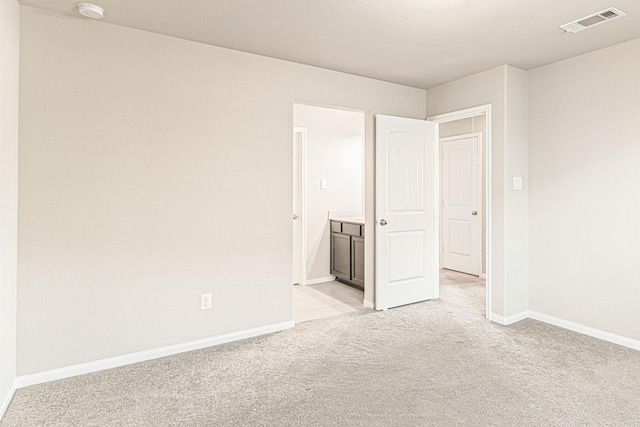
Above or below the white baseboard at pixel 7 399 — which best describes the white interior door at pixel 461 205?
above

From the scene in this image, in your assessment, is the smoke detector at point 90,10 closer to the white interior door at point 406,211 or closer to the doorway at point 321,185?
the white interior door at point 406,211

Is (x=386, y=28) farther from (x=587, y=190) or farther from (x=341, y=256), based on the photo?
(x=341, y=256)

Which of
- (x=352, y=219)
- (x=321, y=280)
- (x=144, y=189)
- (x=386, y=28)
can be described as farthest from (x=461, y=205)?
(x=144, y=189)

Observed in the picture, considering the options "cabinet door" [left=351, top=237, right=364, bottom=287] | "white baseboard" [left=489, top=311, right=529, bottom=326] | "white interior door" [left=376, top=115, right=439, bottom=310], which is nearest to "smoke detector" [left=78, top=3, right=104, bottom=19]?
"white interior door" [left=376, top=115, right=439, bottom=310]

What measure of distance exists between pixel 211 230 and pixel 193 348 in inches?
36.1

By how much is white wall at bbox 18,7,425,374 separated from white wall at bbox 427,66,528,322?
5.75ft

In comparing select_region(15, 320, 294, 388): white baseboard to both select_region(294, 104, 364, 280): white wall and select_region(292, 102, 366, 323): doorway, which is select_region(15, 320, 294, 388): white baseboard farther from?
select_region(294, 104, 364, 280): white wall

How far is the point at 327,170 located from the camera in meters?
5.25

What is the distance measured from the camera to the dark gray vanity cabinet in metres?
4.77

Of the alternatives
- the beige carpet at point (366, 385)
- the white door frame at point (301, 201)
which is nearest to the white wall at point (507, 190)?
the beige carpet at point (366, 385)

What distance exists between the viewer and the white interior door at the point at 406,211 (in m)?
3.94

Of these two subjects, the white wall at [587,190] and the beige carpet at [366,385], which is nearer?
the beige carpet at [366,385]

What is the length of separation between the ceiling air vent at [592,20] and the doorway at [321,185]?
8.57 ft

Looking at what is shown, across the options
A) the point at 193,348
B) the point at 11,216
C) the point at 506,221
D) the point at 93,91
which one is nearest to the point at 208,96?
the point at 93,91
